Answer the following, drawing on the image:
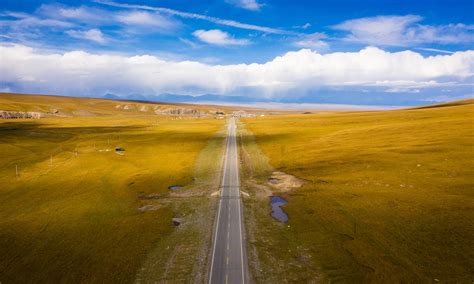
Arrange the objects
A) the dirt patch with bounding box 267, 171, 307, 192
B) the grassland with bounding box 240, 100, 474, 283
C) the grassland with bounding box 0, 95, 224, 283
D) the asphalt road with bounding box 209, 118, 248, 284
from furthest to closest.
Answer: the dirt patch with bounding box 267, 171, 307, 192 → the grassland with bounding box 0, 95, 224, 283 → the grassland with bounding box 240, 100, 474, 283 → the asphalt road with bounding box 209, 118, 248, 284

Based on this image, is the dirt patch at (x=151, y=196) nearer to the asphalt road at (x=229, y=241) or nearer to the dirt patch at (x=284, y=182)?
the asphalt road at (x=229, y=241)

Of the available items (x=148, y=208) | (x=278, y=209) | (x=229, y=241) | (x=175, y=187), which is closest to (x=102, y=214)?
(x=148, y=208)

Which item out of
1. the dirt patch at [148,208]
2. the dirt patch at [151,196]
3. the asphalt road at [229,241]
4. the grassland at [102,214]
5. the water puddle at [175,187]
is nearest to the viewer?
the asphalt road at [229,241]

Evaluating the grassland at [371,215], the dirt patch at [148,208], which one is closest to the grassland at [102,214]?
the dirt patch at [148,208]

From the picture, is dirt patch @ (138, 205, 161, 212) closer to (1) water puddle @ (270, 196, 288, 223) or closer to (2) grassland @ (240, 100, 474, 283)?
(2) grassland @ (240, 100, 474, 283)

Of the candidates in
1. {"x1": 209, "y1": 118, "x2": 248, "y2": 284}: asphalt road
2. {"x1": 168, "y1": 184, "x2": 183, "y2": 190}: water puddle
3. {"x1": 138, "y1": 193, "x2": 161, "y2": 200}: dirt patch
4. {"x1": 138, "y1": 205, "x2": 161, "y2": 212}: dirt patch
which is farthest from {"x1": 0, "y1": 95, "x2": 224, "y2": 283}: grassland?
{"x1": 209, "y1": 118, "x2": 248, "y2": 284}: asphalt road

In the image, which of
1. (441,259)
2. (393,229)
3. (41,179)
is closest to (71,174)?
(41,179)
